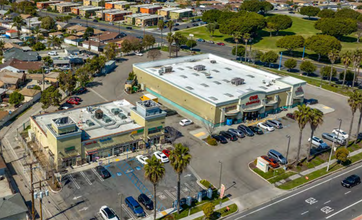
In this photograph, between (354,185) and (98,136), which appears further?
(98,136)

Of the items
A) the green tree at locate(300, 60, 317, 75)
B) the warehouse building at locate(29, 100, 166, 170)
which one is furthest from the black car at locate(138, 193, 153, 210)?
the green tree at locate(300, 60, 317, 75)

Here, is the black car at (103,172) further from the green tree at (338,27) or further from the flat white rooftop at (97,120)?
the green tree at (338,27)

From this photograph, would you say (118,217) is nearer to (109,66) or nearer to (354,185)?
(354,185)

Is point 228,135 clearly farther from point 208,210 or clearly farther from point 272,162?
point 208,210

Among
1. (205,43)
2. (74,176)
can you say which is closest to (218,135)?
(74,176)

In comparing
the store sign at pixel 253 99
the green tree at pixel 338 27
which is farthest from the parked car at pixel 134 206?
the green tree at pixel 338 27

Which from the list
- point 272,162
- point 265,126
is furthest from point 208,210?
point 265,126

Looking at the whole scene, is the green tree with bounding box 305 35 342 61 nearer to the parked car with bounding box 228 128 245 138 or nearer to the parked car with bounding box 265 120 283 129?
the parked car with bounding box 265 120 283 129
